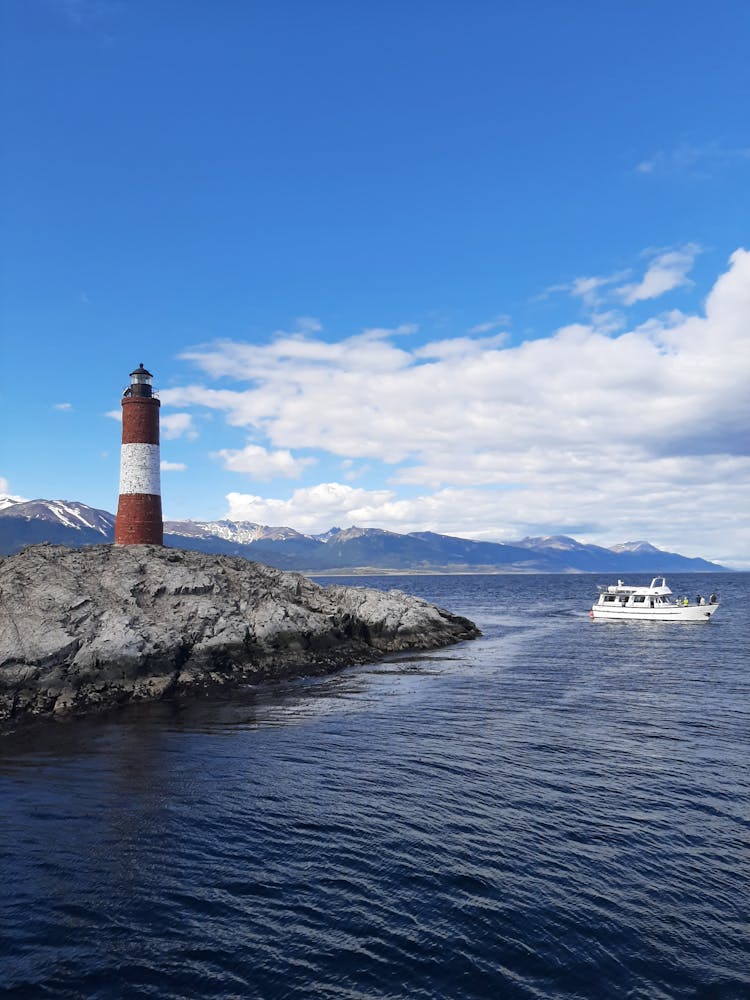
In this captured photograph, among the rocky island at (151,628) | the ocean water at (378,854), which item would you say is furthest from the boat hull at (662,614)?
the ocean water at (378,854)

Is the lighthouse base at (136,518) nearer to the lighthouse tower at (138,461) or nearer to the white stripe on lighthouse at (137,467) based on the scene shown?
the lighthouse tower at (138,461)

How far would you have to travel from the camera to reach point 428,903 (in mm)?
14258

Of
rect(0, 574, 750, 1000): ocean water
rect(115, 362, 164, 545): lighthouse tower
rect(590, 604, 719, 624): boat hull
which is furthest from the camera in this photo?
rect(590, 604, 719, 624): boat hull

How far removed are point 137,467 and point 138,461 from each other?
0.46m

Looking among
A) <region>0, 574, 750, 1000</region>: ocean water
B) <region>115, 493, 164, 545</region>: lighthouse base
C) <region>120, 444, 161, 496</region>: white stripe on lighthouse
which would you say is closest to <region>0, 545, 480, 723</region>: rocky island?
<region>115, 493, 164, 545</region>: lighthouse base

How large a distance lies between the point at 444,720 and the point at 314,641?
741 inches

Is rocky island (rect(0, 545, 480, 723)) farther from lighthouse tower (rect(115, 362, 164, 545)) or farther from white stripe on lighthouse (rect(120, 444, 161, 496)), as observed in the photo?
white stripe on lighthouse (rect(120, 444, 161, 496))

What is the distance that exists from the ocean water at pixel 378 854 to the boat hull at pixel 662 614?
49495 millimetres

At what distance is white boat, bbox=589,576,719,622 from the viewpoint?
78188 millimetres

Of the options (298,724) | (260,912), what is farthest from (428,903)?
(298,724)

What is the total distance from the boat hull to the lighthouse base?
5636 cm

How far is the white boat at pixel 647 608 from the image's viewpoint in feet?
257

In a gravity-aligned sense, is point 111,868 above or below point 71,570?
below

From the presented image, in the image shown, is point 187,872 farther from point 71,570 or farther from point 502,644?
point 502,644
